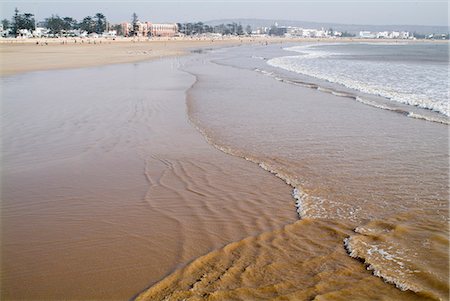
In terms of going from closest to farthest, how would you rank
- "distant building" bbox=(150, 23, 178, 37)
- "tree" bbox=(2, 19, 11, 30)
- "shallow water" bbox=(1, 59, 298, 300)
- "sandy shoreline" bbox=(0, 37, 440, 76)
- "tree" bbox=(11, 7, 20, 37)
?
"shallow water" bbox=(1, 59, 298, 300), "sandy shoreline" bbox=(0, 37, 440, 76), "tree" bbox=(11, 7, 20, 37), "tree" bbox=(2, 19, 11, 30), "distant building" bbox=(150, 23, 178, 37)

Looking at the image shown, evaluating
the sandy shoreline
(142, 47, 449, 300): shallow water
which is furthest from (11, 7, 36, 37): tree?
(142, 47, 449, 300): shallow water

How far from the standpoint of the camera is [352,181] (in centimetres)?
652

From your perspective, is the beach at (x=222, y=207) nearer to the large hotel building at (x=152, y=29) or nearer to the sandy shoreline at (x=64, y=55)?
the sandy shoreline at (x=64, y=55)

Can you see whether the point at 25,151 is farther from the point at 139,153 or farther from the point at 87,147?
the point at 139,153

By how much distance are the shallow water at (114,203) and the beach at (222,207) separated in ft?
0.08

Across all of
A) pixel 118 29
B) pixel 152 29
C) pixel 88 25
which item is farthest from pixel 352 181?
pixel 152 29

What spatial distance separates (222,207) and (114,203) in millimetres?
1594

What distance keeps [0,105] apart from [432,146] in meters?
12.7

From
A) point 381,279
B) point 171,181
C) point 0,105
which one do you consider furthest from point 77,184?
point 0,105

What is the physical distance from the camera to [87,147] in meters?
8.50

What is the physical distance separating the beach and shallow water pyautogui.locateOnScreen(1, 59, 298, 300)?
0.08 ft

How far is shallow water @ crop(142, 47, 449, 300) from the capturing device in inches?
154

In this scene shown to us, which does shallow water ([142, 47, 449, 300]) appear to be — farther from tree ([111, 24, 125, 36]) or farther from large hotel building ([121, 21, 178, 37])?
large hotel building ([121, 21, 178, 37])

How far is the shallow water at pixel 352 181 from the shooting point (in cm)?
392
